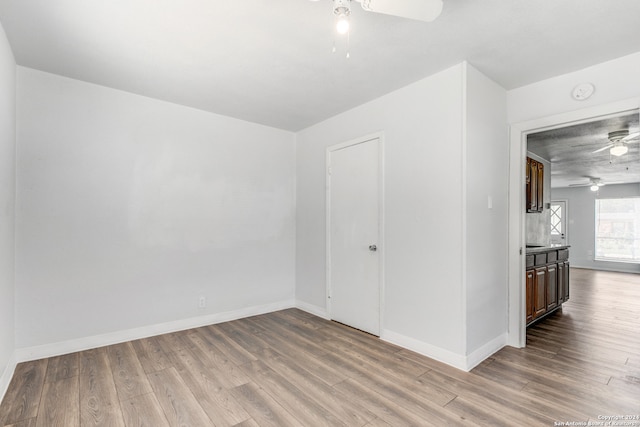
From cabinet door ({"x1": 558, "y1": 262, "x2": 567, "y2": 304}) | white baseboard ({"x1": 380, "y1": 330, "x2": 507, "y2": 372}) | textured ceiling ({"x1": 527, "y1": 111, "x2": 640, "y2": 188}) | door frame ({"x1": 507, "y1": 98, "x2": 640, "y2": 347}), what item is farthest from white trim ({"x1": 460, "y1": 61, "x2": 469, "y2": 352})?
cabinet door ({"x1": 558, "y1": 262, "x2": 567, "y2": 304})

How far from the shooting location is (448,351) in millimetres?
2643

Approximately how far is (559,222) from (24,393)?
1156cm

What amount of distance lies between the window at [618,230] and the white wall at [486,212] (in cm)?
812

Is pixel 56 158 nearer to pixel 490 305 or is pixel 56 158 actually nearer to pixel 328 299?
pixel 328 299

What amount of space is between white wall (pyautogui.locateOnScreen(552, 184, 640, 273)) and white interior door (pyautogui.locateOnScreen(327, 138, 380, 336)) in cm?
865

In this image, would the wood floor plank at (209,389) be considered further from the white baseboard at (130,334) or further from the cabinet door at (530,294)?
the cabinet door at (530,294)

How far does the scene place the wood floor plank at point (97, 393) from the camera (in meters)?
1.93

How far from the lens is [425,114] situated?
2861 millimetres

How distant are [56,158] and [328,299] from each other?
3162 mm

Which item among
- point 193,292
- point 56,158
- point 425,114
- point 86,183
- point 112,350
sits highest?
point 425,114

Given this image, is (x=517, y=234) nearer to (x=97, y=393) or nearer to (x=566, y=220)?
(x=97, y=393)

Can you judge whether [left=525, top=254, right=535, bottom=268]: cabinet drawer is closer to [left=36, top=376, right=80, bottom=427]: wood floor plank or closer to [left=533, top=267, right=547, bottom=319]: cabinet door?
[left=533, top=267, right=547, bottom=319]: cabinet door

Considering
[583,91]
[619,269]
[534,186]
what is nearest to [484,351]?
[583,91]

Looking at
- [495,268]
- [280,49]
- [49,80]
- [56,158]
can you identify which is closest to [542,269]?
[495,268]
